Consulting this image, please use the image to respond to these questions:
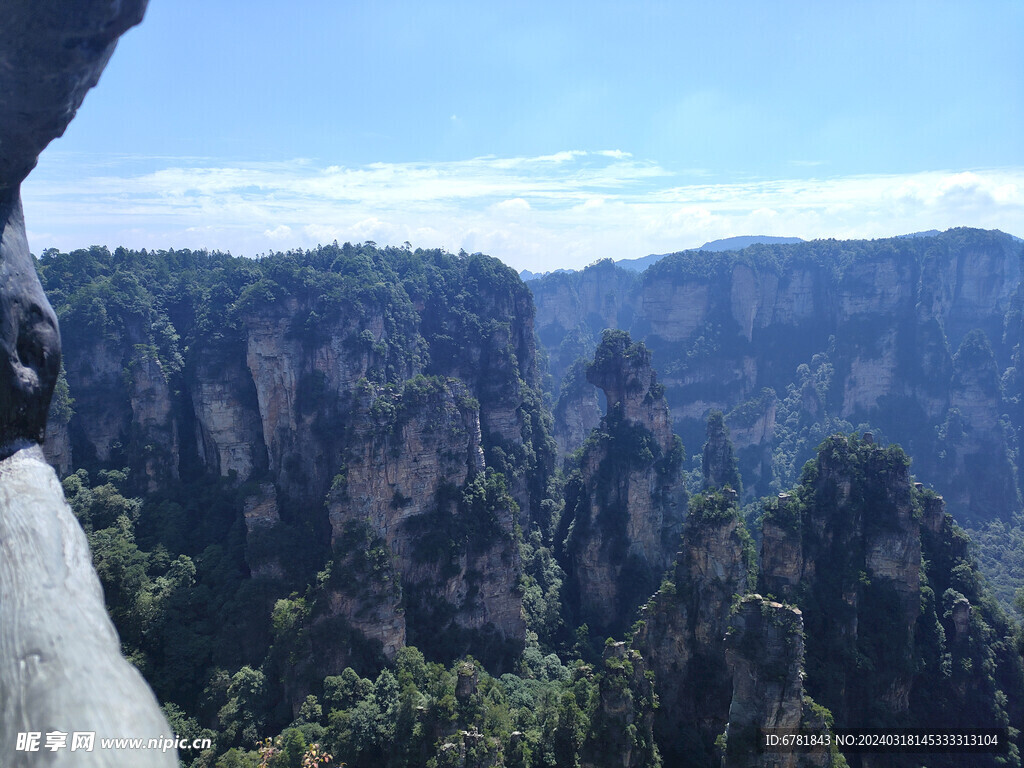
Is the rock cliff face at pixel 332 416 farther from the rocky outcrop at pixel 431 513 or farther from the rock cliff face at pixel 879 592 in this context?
the rock cliff face at pixel 879 592

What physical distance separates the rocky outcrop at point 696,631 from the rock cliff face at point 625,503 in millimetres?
15079

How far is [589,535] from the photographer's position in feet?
149

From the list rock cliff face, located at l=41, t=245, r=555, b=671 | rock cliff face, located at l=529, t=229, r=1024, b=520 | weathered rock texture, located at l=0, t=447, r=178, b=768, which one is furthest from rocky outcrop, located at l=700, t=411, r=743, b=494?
weathered rock texture, located at l=0, t=447, r=178, b=768

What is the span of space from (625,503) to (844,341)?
58.9m

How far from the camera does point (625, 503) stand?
1822 inches

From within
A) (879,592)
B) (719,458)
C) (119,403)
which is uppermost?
(119,403)

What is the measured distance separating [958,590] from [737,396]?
5891 cm

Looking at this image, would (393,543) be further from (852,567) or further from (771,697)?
(852,567)

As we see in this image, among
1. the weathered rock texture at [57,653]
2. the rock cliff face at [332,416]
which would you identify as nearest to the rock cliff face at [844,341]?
the rock cliff face at [332,416]

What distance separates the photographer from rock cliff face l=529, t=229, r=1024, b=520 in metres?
76.9

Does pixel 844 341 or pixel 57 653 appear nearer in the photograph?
pixel 57 653

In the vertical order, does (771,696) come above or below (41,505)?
below

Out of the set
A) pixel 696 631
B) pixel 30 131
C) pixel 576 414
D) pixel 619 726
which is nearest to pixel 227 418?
pixel 619 726

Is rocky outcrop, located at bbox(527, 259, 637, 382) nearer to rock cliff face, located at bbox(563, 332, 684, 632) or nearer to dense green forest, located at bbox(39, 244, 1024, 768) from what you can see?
dense green forest, located at bbox(39, 244, 1024, 768)
